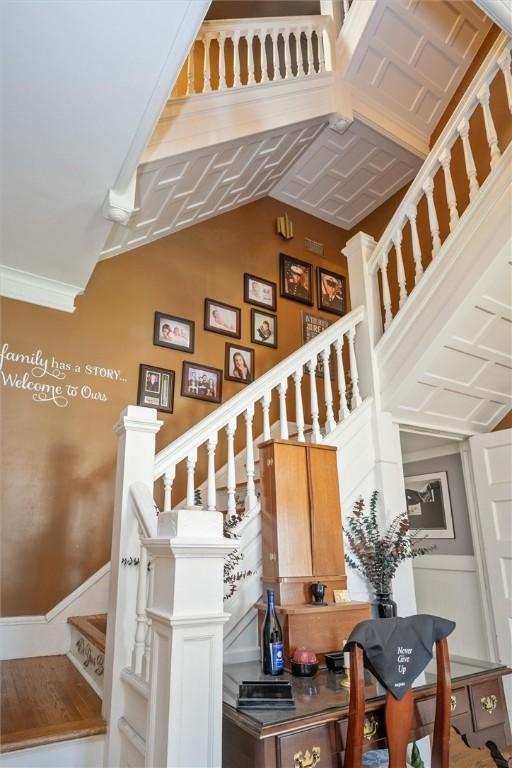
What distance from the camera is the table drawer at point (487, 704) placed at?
1.91 meters

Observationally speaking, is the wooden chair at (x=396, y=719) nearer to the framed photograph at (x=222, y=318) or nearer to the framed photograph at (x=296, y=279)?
the framed photograph at (x=222, y=318)

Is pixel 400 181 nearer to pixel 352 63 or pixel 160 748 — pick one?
pixel 352 63

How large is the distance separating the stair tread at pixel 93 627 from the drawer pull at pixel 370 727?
3.92ft

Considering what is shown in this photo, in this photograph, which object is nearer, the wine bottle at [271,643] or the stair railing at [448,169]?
the wine bottle at [271,643]

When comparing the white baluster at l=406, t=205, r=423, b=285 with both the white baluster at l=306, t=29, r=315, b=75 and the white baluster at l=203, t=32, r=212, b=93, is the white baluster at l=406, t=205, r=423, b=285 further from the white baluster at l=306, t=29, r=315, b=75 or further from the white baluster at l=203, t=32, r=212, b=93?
the white baluster at l=306, t=29, r=315, b=75

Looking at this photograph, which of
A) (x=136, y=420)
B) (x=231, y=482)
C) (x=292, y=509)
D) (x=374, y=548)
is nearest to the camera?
(x=136, y=420)

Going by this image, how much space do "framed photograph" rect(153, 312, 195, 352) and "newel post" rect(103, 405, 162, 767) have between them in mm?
1665

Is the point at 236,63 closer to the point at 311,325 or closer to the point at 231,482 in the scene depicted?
the point at 311,325

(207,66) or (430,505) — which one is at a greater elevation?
(207,66)

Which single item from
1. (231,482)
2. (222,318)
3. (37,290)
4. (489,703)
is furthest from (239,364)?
(489,703)

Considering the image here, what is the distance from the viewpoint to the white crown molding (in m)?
3.04

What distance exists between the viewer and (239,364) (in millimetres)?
4148

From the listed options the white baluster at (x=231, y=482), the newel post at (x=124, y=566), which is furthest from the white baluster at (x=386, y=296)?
the newel post at (x=124, y=566)

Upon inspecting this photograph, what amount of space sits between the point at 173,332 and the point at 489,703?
301 centimetres
